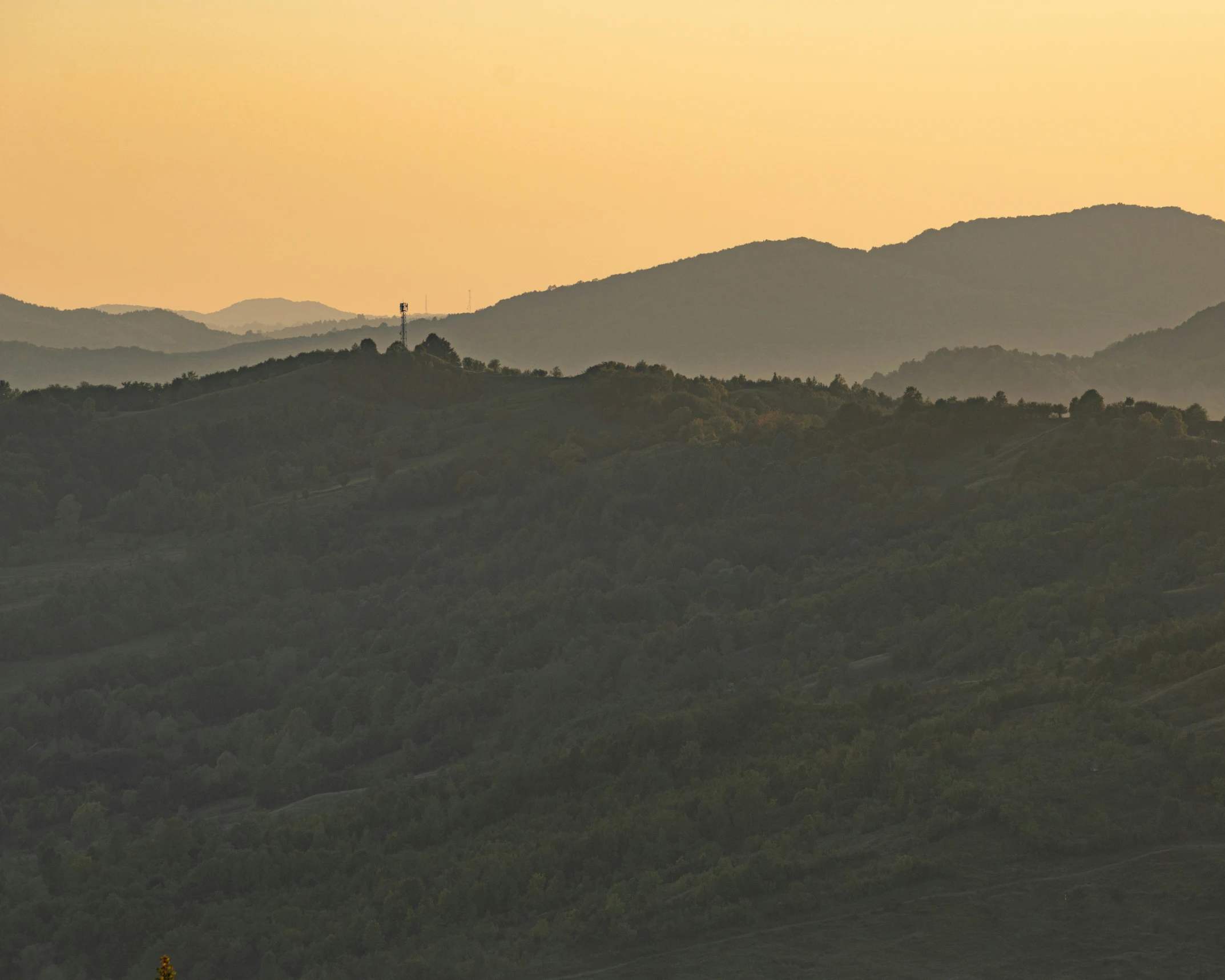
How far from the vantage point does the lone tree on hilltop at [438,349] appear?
8406cm

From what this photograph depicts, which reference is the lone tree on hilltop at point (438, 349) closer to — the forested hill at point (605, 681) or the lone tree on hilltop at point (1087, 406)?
the forested hill at point (605, 681)

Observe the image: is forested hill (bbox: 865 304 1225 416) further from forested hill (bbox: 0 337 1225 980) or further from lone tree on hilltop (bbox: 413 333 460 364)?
forested hill (bbox: 0 337 1225 980)

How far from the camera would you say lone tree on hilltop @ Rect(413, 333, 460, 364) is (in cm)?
8406

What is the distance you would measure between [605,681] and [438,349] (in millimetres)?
48927

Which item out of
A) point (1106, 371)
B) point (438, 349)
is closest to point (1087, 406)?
point (438, 349)

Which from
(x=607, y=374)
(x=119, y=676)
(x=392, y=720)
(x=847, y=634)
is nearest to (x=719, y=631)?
(x=847, y=634)

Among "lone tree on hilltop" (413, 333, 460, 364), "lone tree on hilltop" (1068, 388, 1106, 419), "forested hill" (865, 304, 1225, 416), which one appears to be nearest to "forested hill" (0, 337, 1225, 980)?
"lone tree on hilltop" (1068, 388, 1106, 419)

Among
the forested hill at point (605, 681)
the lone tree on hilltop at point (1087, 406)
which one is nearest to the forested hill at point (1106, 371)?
the forested hill at point (605, 681)

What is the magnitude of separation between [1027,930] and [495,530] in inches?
1605

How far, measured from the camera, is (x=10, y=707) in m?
45.3

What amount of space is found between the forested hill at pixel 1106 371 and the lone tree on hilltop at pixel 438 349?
291ft

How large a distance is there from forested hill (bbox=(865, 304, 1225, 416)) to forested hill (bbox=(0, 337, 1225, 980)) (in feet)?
313

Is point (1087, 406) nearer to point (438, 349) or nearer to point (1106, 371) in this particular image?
point (438, 349)

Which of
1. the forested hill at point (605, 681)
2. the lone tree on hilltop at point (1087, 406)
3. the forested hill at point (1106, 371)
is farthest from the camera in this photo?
the forested hill at point (1106, 371)
